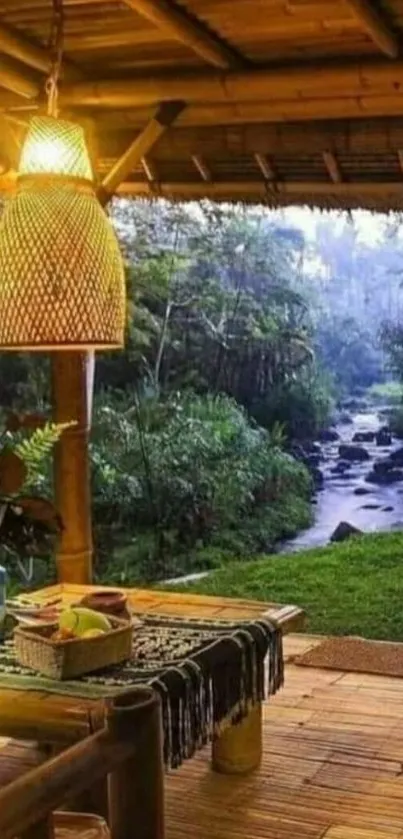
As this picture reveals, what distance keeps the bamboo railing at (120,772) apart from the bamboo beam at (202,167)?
323 centimetres

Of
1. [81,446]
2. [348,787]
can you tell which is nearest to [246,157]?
[81,446]

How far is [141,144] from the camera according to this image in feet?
12.2

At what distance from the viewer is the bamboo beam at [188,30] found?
9.29 feet

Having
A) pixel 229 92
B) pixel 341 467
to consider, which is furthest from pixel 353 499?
pixel 229 92

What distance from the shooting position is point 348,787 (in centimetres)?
288

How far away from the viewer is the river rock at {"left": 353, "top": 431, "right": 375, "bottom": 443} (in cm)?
761

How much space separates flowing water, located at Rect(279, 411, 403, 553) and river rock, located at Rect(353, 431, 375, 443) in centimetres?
3

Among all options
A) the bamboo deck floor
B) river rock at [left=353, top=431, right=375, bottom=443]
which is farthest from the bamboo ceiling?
river rock at [left=353, top=431, right=375, bottom=443]

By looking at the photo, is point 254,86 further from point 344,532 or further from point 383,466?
point 383,466

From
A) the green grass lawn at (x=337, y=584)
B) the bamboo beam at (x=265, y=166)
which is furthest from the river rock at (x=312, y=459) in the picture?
the bamboo beam at (x=265, y=166)

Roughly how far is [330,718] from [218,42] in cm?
215

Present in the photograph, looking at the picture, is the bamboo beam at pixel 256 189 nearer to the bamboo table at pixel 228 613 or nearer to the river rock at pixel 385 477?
the bamboo table at pixel 228 613

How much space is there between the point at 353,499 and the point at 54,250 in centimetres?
535

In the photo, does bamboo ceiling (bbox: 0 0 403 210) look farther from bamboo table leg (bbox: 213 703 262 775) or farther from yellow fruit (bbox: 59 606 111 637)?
bamboo table leg (bbox: 213 703 262 775)
